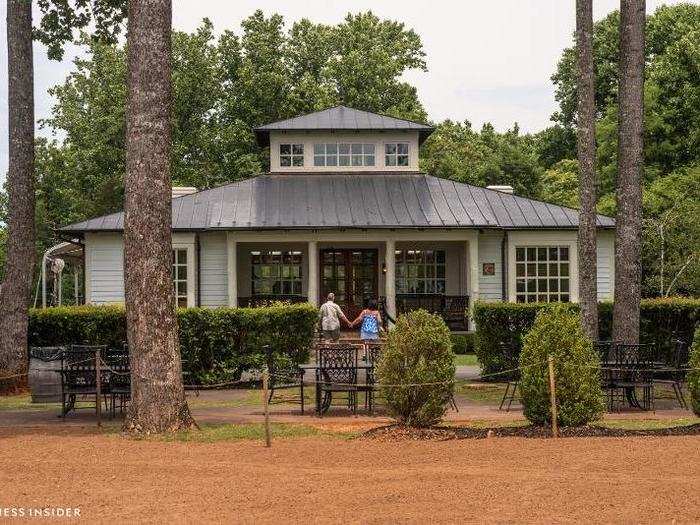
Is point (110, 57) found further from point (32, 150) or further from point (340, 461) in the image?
point (340, 461)

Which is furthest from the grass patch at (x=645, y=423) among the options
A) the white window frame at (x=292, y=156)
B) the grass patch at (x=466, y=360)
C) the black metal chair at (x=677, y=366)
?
the white window frame at (x=292, y=156)

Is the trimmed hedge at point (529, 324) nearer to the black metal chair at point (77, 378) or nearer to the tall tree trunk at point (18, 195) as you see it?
the black metal chair at point (77, 378)

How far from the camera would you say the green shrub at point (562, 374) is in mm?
12469

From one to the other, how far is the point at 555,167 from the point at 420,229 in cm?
2611

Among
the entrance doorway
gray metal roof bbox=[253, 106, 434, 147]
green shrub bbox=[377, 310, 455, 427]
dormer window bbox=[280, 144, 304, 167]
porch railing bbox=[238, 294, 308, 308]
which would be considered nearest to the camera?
green shrub bbox=[377, 310, 455, 427]

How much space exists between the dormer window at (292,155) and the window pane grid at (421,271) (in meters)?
3.79

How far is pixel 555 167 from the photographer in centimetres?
→ 5156

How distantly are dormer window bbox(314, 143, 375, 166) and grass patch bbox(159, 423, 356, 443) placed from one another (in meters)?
17.2

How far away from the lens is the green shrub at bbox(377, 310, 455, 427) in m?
12.7

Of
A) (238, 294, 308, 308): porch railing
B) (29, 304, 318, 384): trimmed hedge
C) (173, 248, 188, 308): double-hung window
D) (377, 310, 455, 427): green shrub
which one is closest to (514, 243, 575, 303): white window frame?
(238, 294, 308, 308): porch railing

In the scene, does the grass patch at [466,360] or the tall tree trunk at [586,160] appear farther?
the grass patch at [466,360]

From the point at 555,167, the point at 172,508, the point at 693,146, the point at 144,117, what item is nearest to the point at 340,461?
the point at 172,508

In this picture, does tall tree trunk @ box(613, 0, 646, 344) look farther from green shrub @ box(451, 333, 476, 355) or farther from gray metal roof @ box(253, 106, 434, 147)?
gray metal roof @ box(253, 106, 434, 147)

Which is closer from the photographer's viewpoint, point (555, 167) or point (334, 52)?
point (334, 52)
